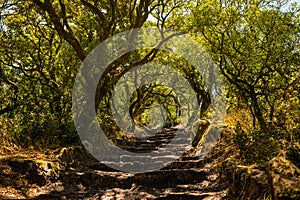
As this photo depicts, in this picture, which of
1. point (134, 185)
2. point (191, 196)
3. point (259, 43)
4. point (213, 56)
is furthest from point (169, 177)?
point (213, 56)

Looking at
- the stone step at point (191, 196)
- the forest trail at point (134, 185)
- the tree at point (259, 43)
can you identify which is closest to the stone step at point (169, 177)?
the forest trail at point (134, 185)

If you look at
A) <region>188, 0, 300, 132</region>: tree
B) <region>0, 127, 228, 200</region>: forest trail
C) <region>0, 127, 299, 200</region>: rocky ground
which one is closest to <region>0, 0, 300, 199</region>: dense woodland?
<region>188, 0, 300, 132</region>: tree

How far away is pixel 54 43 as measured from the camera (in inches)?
581

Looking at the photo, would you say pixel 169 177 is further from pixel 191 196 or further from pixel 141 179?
pixel 191 196

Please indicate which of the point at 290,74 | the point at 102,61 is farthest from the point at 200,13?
the point at 102,61

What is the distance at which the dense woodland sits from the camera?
21.4 feet

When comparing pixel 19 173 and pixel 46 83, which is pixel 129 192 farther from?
pixel 46 83

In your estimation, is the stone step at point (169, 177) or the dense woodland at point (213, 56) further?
the stone step at point (169, 177)

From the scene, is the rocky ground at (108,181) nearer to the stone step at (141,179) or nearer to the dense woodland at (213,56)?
the stone step at (141,179)

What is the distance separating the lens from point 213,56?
38.4 feet

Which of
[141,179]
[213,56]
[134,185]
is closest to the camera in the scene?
[134,185]

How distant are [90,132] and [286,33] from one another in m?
7.48

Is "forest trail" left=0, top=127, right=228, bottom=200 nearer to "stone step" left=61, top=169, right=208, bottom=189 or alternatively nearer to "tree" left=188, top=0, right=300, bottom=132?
"stone step" left=61, top=169, right=208, bottom=189

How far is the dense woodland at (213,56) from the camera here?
21.4ft
